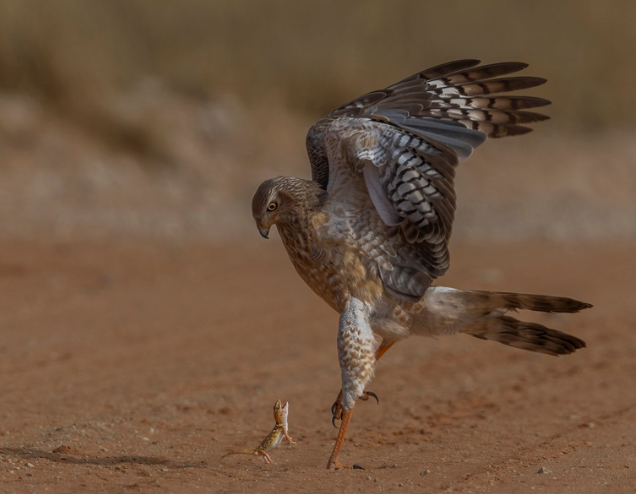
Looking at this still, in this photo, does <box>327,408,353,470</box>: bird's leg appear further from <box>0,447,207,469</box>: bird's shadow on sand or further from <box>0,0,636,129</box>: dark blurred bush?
<box>0,0,636,129</box>: dark blurred bush

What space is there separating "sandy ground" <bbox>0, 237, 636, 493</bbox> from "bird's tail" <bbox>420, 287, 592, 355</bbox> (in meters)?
0.72

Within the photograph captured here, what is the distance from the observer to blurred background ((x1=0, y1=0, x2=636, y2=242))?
56.6 ft

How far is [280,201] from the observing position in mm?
5438

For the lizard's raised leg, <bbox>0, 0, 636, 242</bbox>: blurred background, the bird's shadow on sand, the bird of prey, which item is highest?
<bbox>0, 0, 636, 242</bbox>: blurred background

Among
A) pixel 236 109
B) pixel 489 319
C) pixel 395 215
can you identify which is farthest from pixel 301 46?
pixel 395 215

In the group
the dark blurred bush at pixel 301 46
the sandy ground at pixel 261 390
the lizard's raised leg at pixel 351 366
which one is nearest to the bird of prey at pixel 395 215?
the lizard's raised leg at pixel 351 366

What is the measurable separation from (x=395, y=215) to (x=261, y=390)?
2795 mm

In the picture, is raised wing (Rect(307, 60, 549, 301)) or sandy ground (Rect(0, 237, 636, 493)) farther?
raised wing (Rect(307, 60, 549, 301))

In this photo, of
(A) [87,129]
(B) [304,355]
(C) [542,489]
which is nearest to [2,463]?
(C) [542,489]

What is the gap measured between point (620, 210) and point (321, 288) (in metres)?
15.8

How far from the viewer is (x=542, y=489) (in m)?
4.71

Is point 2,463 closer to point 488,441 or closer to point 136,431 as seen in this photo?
point 136,431

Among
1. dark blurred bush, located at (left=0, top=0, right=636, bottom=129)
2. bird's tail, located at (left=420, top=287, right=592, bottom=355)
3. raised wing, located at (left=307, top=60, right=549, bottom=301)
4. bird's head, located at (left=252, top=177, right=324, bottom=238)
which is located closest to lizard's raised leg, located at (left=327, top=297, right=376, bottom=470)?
raised wing, located at (left=307, top=60, right=549, bottom=301)

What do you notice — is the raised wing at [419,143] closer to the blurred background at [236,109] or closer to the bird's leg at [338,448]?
the bird's leg at [338,448]
